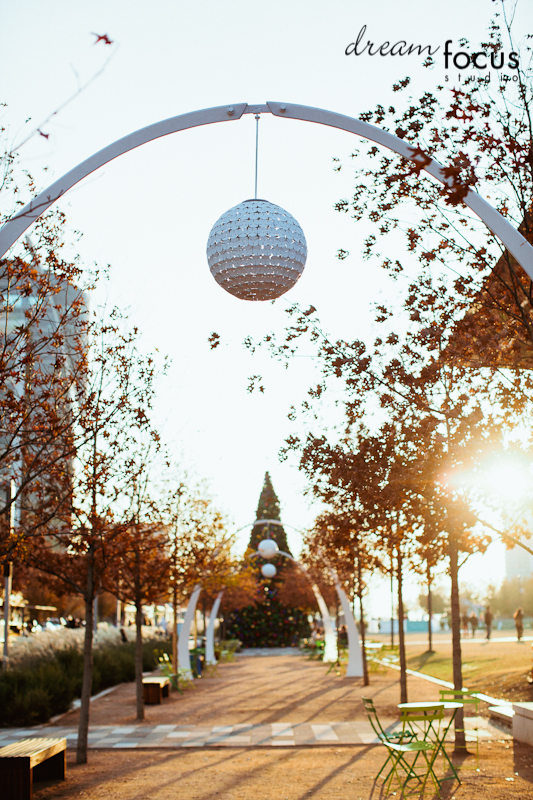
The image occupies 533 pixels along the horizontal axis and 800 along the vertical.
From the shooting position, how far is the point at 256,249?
4.85 metres

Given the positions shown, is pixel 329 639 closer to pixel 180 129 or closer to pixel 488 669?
pixel 488 669

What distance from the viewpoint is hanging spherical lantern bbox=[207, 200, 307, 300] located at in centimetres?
486

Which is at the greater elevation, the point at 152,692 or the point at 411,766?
the point at 411,766

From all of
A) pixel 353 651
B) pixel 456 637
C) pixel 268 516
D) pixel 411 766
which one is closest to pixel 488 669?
pixel 353 651

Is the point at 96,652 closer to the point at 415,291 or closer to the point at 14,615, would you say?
the point at 415,291

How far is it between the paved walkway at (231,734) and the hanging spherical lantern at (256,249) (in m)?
8.03

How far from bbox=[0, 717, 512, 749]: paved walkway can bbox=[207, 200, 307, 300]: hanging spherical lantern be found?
8025 mm

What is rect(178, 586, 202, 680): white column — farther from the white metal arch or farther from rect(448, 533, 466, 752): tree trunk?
the white metal arch

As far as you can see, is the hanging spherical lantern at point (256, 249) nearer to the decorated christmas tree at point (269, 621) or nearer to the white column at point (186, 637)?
the white column at point (186, 637)

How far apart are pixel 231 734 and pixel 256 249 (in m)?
9.54

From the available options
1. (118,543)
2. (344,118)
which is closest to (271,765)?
(118,543)

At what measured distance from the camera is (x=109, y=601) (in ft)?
198

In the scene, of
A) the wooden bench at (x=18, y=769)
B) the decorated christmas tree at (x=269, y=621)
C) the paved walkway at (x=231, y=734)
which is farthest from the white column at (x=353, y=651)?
the decorated christmas tree at (x=269, y=621)

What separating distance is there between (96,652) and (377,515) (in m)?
15.0
